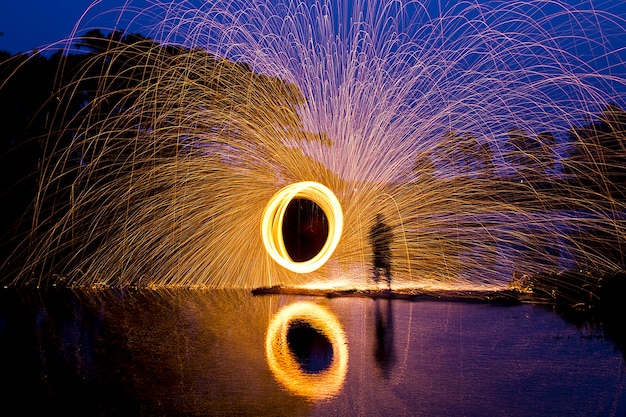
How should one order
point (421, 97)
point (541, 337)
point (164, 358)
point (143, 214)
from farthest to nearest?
point (143, 214) → point (421, 97) → point (541, 337) → point (164, 358)

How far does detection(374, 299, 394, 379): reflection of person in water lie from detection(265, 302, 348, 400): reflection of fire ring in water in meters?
0.39

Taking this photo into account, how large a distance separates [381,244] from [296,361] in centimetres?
625

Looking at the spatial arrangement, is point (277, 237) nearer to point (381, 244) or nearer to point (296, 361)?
point (381, 244)

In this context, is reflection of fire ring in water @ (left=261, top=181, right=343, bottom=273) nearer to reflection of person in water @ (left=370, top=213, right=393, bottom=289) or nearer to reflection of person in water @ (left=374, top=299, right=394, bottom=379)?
reflection of person in water @ (left=370, top=213, right=393, bottom=289)

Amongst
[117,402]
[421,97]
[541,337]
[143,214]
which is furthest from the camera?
[143,214]

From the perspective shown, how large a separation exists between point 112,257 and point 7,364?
8.11 meters

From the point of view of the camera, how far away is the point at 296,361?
252 inches

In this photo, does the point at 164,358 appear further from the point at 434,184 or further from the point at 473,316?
the point at 434,184

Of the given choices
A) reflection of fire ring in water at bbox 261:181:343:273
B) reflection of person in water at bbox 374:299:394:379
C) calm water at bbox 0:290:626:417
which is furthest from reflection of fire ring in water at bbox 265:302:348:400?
reflection of fire ring in water at bbox 261:181:343:273

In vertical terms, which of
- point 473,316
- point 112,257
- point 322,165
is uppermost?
point 322,165

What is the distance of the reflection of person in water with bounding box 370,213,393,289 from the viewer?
1235 centimetres

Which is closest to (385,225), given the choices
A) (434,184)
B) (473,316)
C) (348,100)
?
(434,184)

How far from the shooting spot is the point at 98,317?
900cm

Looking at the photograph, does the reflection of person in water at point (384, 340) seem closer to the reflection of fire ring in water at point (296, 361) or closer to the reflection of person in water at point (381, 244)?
the reflection of fire ring in water at point (296, 361)
